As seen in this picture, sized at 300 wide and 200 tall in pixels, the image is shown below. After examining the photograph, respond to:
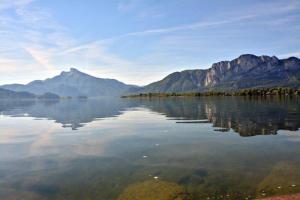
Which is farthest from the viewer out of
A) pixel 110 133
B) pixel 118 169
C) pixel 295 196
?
pixel 110 133

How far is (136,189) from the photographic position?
25.2 m

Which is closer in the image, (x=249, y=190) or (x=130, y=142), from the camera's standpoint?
(x=249, y=190)

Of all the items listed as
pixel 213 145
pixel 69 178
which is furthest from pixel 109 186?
pixel 213 145

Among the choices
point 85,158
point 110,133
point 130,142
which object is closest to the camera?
point 85,158

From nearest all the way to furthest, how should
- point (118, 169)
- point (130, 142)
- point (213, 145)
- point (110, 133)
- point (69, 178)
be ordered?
1. point (69, 178)
2. point (118, 169)
3. point (213, 145)
4. point (130, 142)
5. point (110, 133)

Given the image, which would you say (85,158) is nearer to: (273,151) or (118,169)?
(118,169)

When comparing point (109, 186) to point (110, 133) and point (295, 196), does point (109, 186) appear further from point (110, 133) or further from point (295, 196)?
point (110, 133)

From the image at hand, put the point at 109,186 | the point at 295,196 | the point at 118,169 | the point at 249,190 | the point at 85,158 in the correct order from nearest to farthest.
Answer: the point at 295,196 < the point at 249,190 < the point at 109,186 < the point at 118,169 < the point at 85,158

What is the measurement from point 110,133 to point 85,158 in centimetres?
2104

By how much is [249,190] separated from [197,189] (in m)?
3.95

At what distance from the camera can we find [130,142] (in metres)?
47.1

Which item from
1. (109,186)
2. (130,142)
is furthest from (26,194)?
(130,142)

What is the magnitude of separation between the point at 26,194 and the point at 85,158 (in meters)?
12.2

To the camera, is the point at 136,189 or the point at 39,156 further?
the point at 39,156
